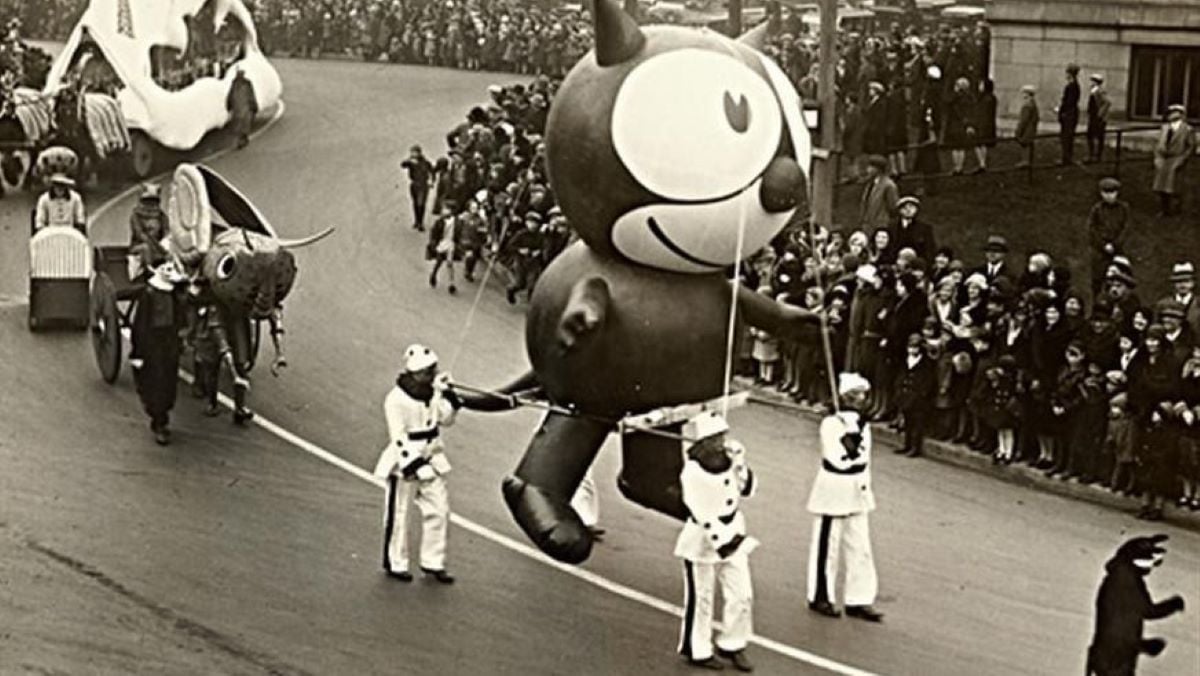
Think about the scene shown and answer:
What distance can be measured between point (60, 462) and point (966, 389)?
21.8 feet

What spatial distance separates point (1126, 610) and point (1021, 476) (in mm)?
4881

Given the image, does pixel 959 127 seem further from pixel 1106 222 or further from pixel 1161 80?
pixel 1106 222

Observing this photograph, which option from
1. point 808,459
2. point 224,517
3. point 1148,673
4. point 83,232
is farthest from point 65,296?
point 1148,673

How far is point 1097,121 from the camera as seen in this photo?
2327 cm

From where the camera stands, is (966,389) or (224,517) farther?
(966,389)

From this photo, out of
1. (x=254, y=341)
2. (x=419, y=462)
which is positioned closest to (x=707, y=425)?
(x=419, y=462)

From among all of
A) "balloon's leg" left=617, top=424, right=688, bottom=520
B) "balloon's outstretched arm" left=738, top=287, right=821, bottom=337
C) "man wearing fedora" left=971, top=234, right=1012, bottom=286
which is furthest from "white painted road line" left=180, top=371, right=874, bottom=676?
"man wearing fedora" left=971, top=234, right=1012, bottom=286

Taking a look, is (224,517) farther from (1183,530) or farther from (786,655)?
(1183,530)

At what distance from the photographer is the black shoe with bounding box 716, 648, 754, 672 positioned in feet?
40.7

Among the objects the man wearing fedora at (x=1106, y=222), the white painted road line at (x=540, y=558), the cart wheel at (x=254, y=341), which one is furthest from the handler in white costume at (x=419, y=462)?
the man wearing fedora at (x=1106, y=222)

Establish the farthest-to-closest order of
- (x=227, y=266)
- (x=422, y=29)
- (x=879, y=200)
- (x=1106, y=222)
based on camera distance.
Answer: (x=422, y=29) < (x=879, y=200) < (x=1106, y=222) < (x=227, y=266)

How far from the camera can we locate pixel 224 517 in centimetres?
1506

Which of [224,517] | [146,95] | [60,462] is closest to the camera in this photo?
[224,517]

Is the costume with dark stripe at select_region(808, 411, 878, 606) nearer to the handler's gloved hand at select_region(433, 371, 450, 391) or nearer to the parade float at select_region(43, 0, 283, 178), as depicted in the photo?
the handler's gloved hand at select_region(433, 371, 450, 391)
